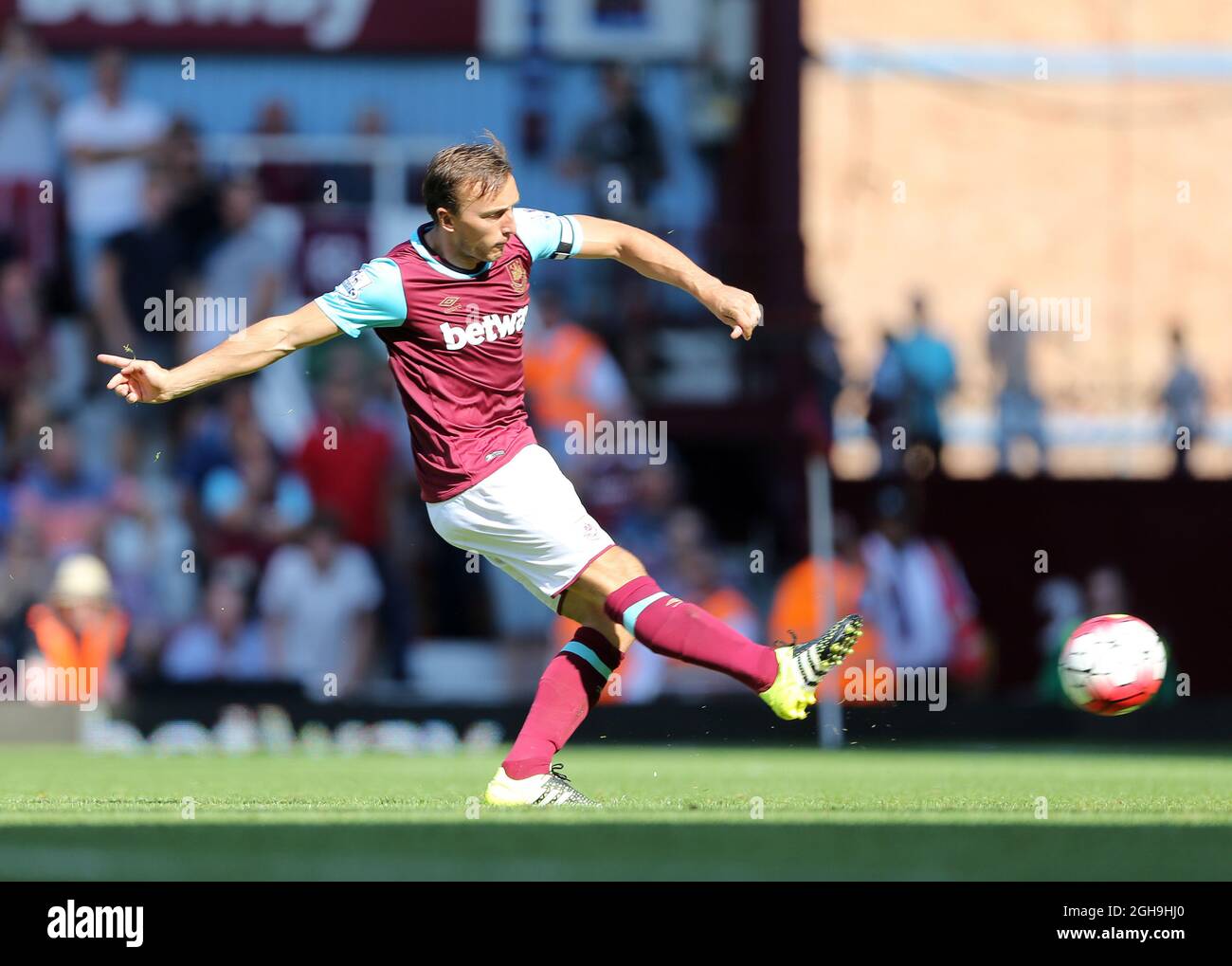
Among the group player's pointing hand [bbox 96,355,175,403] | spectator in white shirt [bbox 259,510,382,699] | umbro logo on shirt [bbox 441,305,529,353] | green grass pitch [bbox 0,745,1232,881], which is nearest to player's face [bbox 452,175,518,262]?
umbro logo on shirt [bbox 441,305,529,353]

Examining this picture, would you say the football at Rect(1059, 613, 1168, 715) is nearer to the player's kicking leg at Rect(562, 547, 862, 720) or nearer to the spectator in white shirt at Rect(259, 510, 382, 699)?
the player's kicking leg at Rect(562, 547, 862, 720)

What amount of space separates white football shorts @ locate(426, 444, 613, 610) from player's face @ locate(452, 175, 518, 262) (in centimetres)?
70

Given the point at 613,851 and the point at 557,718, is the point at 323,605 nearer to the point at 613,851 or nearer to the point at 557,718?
the point at 557,718

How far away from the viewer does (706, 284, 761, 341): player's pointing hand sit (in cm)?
710

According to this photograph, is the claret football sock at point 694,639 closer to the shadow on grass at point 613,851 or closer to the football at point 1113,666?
the shadow on grass at point 613,851

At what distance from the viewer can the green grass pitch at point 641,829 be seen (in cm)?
539

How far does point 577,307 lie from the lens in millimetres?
16438

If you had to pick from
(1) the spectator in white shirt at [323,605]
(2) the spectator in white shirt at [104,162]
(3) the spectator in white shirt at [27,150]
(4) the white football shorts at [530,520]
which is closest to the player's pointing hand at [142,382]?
(4) the white football shorts at [530,520]

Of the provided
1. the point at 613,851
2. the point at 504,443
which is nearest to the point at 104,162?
the point at 504,443

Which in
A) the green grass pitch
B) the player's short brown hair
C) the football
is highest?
the player's short brown hair

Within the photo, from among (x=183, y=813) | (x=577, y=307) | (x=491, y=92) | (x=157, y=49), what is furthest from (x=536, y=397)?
(x=183, y=813)

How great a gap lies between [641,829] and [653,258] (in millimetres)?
2239

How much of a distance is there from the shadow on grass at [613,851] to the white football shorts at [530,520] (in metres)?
1.18

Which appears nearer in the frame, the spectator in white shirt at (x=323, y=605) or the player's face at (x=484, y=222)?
the player's face at (x=484, y=222)
